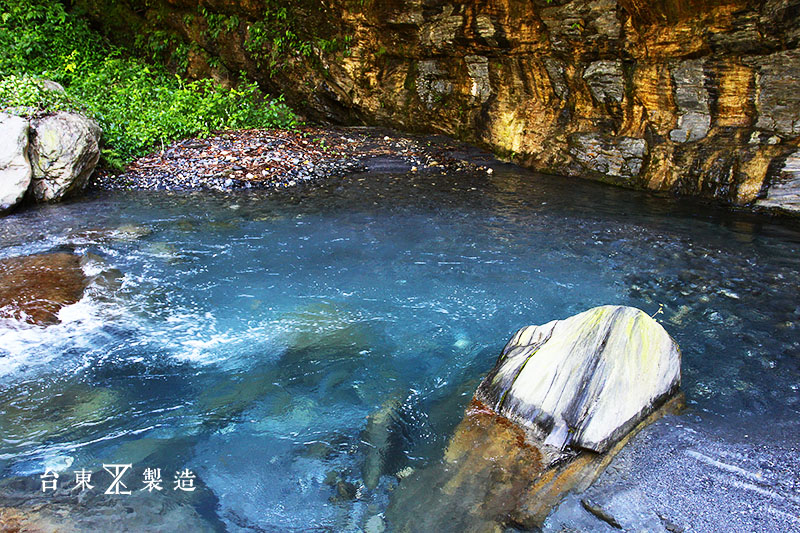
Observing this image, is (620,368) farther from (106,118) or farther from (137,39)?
(137,39)

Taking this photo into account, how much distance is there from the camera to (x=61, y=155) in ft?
29.1

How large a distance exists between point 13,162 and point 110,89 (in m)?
4.41

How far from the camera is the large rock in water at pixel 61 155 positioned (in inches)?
340

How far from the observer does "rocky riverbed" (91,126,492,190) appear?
32.6 feet

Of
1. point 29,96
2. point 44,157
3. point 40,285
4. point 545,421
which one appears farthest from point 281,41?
point 545,421

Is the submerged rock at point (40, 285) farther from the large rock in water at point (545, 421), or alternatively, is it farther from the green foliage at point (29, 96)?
the green foliage at point (29, 96)

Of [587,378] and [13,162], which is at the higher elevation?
[13,162]

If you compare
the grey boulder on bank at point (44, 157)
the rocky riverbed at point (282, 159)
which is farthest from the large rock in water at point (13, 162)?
the rocky riverbed at point (282, 159)

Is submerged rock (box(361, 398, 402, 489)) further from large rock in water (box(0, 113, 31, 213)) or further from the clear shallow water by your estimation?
large rock in water (box(0, 113, 31, 213))

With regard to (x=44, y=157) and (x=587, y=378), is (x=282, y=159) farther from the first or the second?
(x=587, y=378)

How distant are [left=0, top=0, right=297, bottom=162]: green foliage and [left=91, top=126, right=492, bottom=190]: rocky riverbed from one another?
1.82ft

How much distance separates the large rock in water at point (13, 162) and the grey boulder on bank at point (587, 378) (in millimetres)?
7928

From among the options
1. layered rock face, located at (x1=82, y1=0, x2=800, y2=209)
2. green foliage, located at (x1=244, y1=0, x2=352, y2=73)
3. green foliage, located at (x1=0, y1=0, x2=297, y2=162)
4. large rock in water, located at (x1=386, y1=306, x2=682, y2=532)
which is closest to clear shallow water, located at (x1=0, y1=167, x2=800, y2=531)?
large rock in water, located at (x1=386, y1=306, x2=682, y2=532)

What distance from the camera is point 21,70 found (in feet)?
39.0
